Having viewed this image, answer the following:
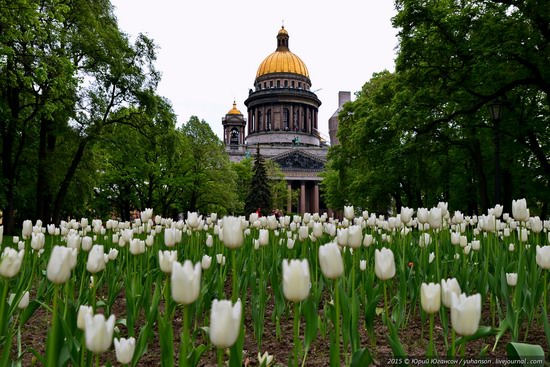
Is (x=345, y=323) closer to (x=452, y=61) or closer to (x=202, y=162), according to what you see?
(x=452, y=61)

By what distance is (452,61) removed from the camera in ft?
46.8

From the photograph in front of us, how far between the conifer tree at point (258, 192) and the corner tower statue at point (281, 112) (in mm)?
25605

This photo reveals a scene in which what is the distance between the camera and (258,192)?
43.7 metres

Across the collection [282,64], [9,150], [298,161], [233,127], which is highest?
[282,64]

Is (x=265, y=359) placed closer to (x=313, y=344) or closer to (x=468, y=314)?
(x=468, y=314)

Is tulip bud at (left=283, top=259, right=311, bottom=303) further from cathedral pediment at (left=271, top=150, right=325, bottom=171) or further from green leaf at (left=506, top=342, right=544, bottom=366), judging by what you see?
cathedral pediment at (left=271, top=150, right=325, bottom=171)

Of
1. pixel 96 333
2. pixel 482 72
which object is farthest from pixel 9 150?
pixel 96 333

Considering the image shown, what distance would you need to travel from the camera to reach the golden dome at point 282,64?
7925 centimetres

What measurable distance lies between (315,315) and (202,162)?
27642mm

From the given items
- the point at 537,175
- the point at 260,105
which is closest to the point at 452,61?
the point at 537,175

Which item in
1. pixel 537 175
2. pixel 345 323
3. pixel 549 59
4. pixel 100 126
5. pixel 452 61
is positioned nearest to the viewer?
pixel 345 323

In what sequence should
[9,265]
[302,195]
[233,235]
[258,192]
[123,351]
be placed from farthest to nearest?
[302,195]
[258,192]
[233,235]
[9,265]
[123,351]

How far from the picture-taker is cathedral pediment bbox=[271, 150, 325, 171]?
6675 cm

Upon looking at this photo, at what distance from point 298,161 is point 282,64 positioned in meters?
21.0
